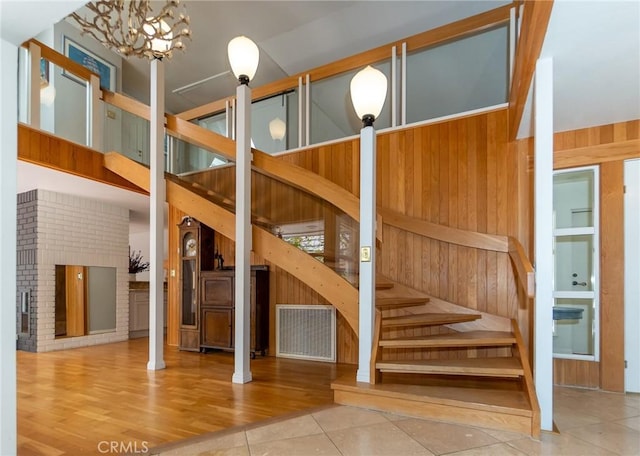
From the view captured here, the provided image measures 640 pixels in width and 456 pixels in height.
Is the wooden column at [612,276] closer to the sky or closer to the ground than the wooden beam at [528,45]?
closer to the ground

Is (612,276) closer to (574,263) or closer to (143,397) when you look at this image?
(574,263)

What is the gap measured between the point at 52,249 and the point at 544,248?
6.35 m

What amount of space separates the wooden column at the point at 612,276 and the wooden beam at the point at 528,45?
100cm

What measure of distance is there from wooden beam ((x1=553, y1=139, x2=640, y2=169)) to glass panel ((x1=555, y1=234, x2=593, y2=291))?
2.24ft

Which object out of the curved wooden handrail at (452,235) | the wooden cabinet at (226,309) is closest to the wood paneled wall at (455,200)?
the curved wooden handrail at (452,235)

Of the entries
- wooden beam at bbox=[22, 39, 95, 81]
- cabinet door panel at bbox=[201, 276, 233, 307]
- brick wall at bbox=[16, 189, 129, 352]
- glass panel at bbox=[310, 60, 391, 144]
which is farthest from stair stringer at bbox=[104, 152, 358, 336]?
glass panel at bbox=[310, 60, 391, 144]

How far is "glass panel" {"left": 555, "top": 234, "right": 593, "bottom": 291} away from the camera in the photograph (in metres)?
3.49

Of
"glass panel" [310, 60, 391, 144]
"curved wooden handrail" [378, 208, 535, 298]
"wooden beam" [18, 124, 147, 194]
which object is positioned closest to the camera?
"curved wooden handrail" [378, 208, 535, 298]

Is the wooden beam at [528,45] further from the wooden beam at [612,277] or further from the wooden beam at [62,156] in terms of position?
the wooden beam at [62,156]

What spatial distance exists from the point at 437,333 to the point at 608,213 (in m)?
1.84

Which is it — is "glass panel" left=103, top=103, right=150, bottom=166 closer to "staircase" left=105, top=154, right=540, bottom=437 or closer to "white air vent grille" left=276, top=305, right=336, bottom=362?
"staircase" left=105, top=154, right=540, bottom=437

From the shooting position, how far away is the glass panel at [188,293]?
534 cm

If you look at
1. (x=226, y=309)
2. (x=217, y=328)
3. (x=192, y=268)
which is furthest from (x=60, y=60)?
(x=217, y=328)

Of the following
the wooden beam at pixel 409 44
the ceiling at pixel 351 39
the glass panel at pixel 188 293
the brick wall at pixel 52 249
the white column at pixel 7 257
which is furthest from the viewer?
the brick wall at pixel 52 249
